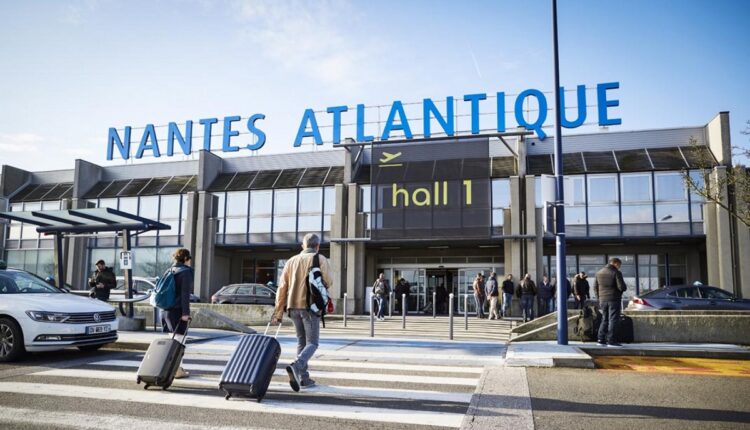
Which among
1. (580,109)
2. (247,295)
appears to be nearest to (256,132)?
(247,295)

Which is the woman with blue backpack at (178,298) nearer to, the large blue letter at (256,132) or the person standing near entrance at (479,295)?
the person standing near entrance at (479,295)

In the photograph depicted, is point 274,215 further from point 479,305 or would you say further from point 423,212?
point 479,305

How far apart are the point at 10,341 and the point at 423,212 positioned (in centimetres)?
1587

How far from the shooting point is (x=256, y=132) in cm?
3128

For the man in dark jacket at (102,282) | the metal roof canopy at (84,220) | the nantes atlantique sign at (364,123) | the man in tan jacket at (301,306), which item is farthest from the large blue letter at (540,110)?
the man in tan jacket at (301,306)

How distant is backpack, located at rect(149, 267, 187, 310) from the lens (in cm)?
701

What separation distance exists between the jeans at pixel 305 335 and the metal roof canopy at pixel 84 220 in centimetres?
805

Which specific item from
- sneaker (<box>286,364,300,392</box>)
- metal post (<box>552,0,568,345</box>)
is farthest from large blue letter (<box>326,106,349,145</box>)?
sneaker (<box>286,364,300,392</box>)

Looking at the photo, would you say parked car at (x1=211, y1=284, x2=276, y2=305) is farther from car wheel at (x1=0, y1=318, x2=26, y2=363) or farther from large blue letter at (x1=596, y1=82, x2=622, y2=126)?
large blue letter at (x1=596, y1=82, x2=622, y2=126)

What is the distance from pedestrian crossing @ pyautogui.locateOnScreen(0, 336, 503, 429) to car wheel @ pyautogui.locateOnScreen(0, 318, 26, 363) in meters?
1.01

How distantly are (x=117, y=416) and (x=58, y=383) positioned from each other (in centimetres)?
215

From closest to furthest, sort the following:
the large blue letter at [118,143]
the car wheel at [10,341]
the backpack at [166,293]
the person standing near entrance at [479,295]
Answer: the backpack at [166,293], the car wheel at [10,341], the person standing near entrance at [479,295], the large blue letter at [118,143]

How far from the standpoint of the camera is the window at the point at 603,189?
23.4 meters

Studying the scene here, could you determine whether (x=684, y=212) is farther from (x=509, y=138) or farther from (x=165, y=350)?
(x=165, y=350)
